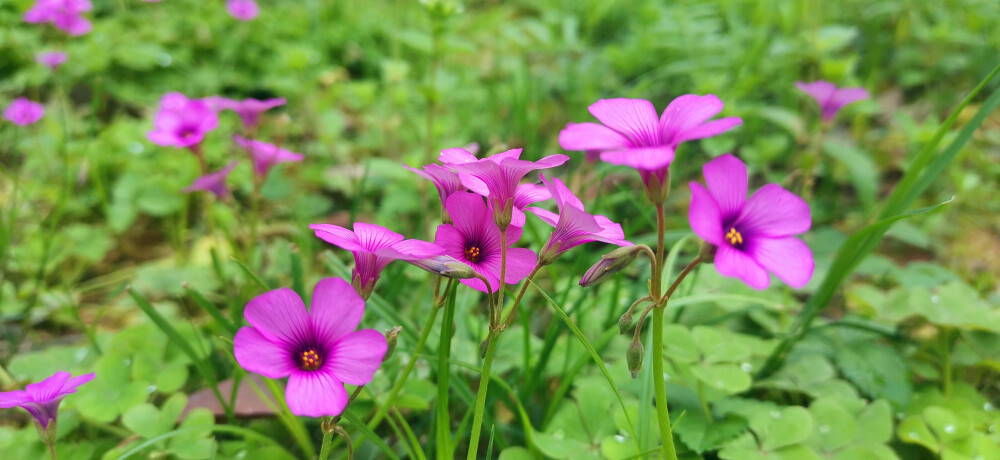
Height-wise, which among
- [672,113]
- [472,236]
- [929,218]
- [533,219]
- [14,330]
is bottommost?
[14,330]

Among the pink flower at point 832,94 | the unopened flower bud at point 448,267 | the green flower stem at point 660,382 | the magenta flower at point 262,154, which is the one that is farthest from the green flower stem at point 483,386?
the pink flower at point 832,94

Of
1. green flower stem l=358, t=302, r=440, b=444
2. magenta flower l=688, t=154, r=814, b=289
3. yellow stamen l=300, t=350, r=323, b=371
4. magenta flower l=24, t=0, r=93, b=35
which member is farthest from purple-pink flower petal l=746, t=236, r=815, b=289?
magenta flower l=24, t=0, r=93, b=35

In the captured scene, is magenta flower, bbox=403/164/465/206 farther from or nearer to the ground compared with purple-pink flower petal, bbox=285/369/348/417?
farther from the ground

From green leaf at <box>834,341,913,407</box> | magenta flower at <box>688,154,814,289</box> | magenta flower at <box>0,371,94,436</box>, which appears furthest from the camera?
green leaf at <box>834,341,913,407</box>

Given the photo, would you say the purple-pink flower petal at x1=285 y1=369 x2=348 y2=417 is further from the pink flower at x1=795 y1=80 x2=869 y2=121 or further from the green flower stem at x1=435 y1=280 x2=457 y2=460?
the pink flower at x1=795 y1=80 x2=869 y2=121

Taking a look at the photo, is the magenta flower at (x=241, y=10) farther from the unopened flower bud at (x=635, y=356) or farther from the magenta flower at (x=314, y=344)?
the unopened flower bud at (x=635, y=356)

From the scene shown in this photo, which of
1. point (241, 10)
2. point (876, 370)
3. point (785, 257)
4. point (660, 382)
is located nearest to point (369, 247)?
point (660, 382)

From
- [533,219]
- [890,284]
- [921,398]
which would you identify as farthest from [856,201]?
[533,219]

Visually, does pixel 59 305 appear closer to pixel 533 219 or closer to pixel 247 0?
pixel 533 219
